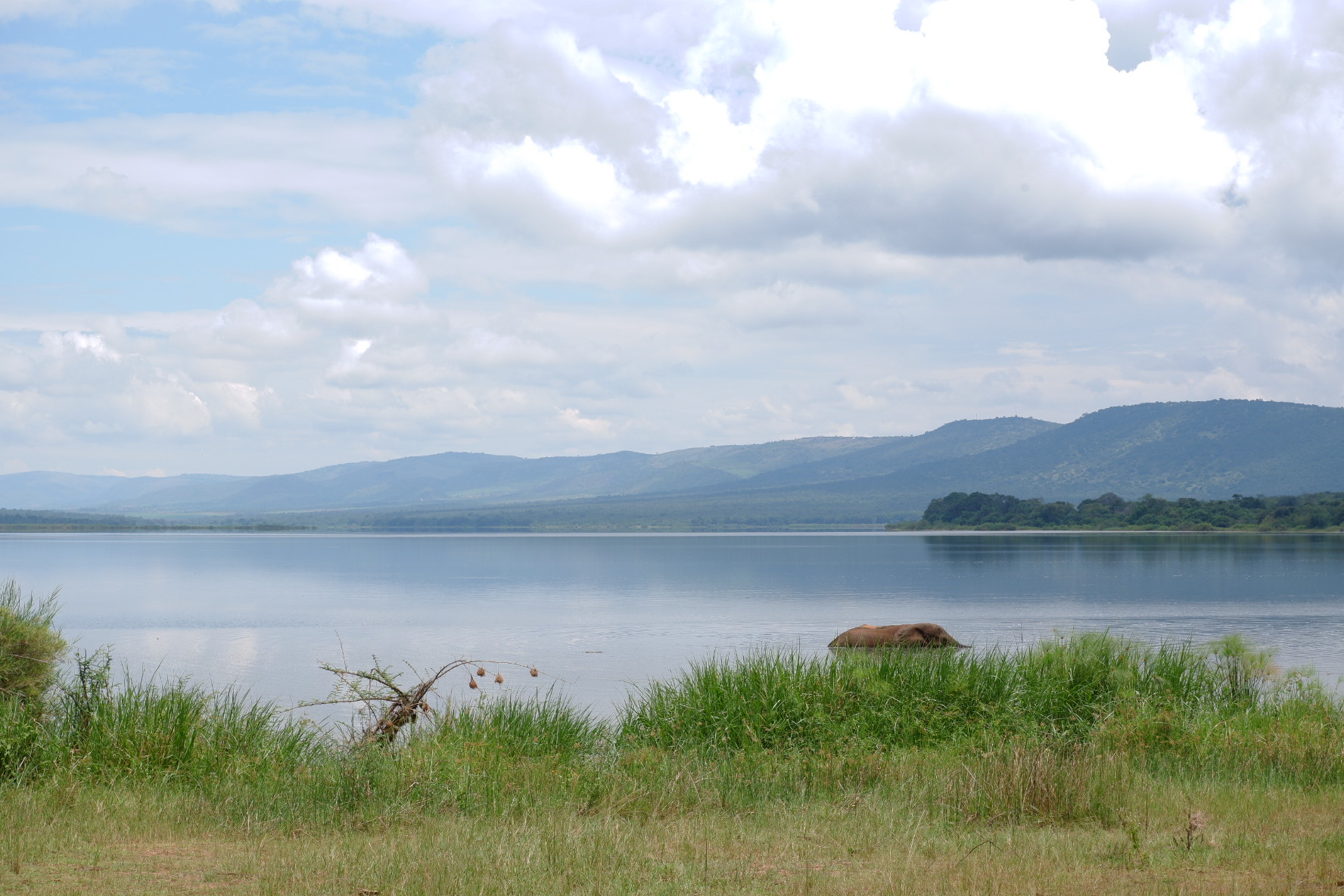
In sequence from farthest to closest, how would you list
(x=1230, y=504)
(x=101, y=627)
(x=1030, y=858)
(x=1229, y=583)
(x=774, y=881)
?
(x=1230, y=504), (x=1229, y=583), (x=101, y=627), (x=1030, y=858), (x=774, y=881)

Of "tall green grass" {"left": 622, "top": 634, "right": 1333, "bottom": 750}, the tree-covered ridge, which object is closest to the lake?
"tall green grass" {"left": 622, "top": 634, "right": 1333, "bottom": 750}

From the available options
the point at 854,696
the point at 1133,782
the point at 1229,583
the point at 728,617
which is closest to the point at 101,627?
the point at 728,617

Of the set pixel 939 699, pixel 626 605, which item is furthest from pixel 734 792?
pixel 626 605

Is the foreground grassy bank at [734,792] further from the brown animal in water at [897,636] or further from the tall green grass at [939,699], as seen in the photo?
the brown animal in water at [897,636]

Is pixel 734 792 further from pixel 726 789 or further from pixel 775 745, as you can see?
pixel 775 745

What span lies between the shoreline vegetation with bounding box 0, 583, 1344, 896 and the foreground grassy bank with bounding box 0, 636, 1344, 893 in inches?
1.6

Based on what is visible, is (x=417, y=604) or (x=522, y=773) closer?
(x=522, y=773)

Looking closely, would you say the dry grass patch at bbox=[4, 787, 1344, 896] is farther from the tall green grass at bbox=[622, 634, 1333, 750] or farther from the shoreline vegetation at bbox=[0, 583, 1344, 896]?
the tall green grass at bbox=[622, 634, 1333, 750]

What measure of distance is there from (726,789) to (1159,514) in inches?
6617

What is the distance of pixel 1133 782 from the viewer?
12.1m

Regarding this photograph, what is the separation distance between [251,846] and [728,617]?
118ft

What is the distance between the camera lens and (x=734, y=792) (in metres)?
12.0

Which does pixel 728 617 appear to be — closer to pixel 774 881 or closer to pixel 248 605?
pixel 248 605

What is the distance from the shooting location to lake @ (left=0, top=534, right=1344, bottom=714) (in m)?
32.4
